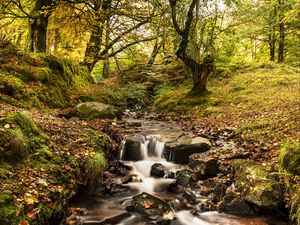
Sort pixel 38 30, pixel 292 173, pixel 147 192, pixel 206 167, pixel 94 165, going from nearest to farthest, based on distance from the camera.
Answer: pixel 292 173 → pixel 94 165 → pixel 147 192 → pixel 206 167 → pixel 38 30

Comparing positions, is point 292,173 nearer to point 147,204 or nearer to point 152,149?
point 147,204

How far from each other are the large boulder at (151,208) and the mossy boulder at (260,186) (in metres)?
1.53

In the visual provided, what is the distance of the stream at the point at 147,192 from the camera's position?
528 centimetres

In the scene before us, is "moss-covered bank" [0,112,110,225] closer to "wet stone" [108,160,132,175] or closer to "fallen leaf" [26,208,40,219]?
"fallen leaf" [26,208,40,219]

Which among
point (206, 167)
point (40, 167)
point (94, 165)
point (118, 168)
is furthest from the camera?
point (118, 168)

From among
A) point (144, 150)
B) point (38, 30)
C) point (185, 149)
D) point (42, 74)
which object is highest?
point (38, 30)

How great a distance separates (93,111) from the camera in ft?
33.5

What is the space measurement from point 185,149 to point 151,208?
2913mm

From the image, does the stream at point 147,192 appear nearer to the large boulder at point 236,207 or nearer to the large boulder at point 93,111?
the large boulder at point 236,207

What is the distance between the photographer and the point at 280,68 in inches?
635

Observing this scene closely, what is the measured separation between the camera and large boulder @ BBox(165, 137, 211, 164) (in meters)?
7.99

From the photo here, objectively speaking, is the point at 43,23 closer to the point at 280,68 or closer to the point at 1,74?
the point at 1,74

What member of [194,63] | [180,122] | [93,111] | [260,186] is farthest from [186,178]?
[194,63]

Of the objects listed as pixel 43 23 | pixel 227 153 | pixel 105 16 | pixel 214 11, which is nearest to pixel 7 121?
pixel 227 153
